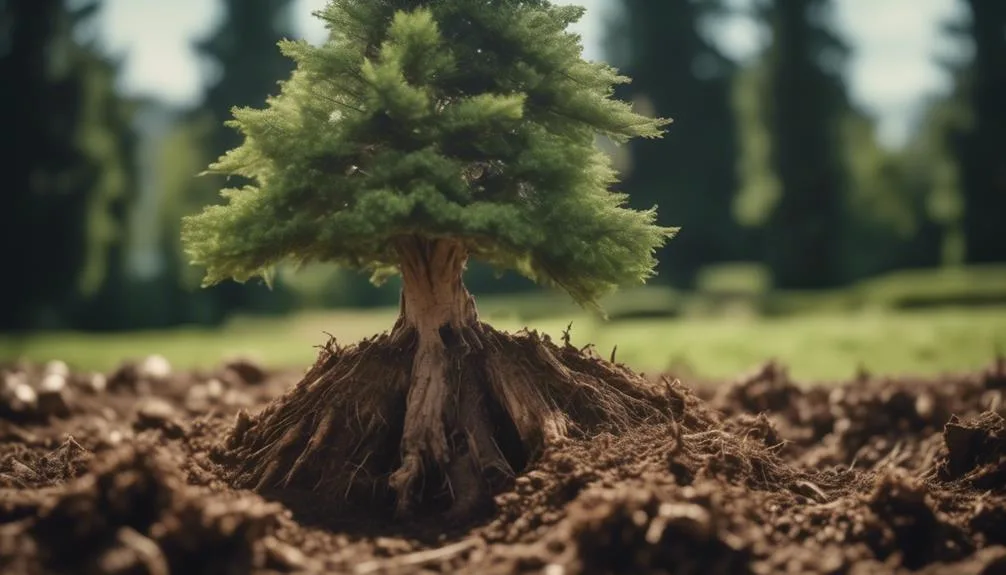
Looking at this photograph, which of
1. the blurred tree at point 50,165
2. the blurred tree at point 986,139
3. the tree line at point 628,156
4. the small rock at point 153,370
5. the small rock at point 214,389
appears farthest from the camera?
the blurred tree at point 986,139

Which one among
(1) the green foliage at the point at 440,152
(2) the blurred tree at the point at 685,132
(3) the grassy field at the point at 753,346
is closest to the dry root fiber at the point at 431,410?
(1) the green foliage at the point at 440,152

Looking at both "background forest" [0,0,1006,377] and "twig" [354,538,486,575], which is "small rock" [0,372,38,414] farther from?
"background forest" [0,0,1006,377]

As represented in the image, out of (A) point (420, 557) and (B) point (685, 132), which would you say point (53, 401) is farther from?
(B) point (685, 132)

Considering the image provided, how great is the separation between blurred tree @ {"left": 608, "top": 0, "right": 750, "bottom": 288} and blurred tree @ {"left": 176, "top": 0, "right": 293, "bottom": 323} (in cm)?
1421

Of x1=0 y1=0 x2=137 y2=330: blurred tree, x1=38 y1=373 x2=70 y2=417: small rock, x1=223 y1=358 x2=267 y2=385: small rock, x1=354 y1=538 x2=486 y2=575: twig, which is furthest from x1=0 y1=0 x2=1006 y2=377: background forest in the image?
x1=354 y1=538 x2=486 y2=575: twig

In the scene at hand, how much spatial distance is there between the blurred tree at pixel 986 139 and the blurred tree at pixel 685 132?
31.5 ft

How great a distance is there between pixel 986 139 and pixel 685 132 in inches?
454

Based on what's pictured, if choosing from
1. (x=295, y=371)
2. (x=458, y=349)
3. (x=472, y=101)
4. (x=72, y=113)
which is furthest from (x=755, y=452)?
(x=72, y=113)

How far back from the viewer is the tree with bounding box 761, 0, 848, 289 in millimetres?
28078

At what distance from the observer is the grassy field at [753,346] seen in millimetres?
12766

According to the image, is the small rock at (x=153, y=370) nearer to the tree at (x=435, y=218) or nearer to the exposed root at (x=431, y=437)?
the exposed root at (x=431, y=437)

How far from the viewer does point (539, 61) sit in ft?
18.2

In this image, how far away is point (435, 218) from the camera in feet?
16.1

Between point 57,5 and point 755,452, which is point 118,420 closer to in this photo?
point 755,452
